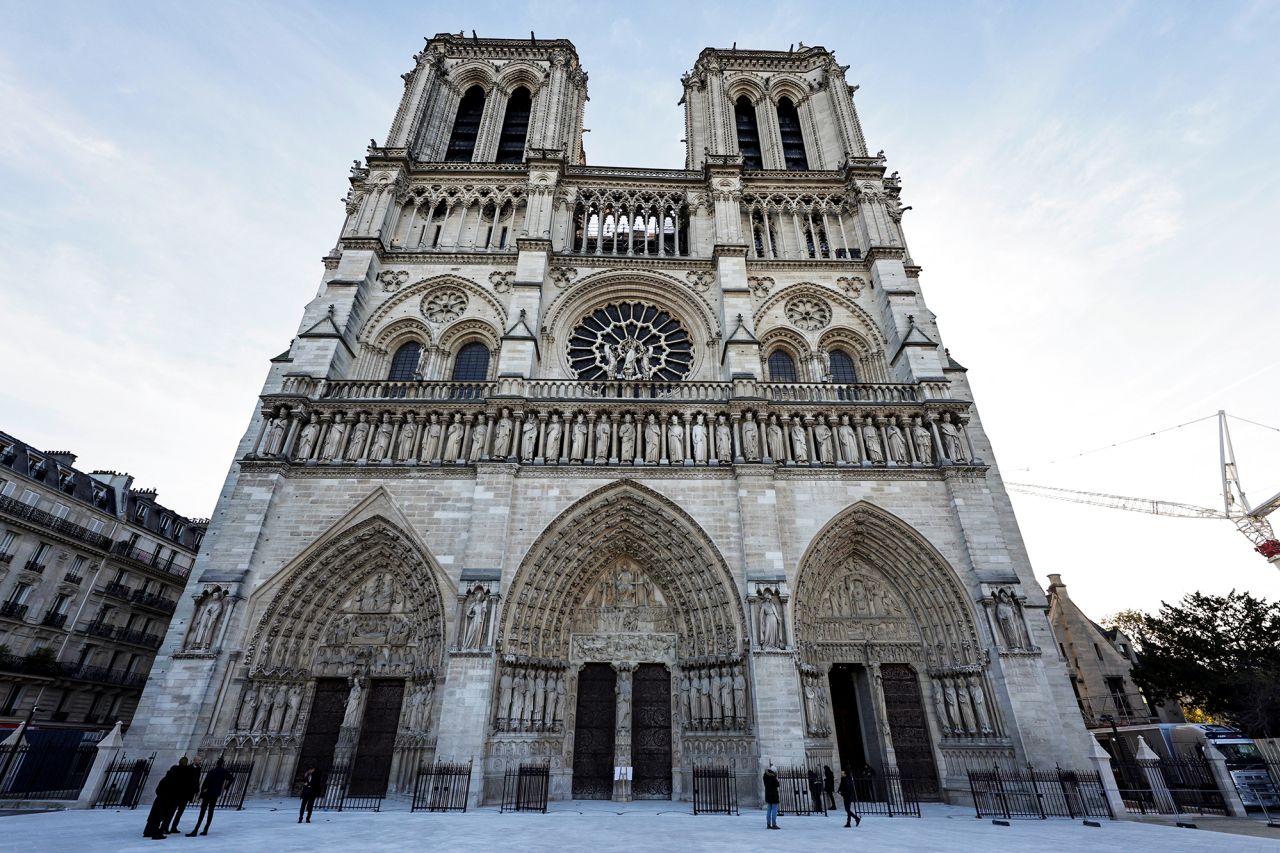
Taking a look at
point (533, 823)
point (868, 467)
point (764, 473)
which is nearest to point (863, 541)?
point (868, 467)

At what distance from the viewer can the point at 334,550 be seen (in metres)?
12.9

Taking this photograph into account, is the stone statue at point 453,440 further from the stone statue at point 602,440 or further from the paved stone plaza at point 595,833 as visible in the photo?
the paved stone plaza at point 595,833

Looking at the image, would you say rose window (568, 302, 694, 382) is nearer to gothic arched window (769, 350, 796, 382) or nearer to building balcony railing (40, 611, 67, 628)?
gothic arched window (769, 350, 796, 382)

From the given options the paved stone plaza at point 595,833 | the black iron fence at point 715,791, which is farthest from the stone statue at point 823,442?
the paved stone plaza at point 595,833

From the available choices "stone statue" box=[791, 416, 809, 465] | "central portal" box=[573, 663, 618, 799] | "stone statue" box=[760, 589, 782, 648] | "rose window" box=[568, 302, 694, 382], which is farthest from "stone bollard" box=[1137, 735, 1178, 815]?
"rose window" box=[568, 302, 694, 382]

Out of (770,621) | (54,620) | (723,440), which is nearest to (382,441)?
(723,440)

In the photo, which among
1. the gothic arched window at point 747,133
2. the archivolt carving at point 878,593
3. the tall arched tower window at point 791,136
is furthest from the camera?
the gothic arched window at point 747,133

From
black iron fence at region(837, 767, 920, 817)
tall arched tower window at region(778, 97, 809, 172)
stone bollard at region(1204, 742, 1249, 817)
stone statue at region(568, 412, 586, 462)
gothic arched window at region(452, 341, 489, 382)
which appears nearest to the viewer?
stone bollard at region(1204, 742, 1249, 817)

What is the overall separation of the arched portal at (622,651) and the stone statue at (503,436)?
2.10 m

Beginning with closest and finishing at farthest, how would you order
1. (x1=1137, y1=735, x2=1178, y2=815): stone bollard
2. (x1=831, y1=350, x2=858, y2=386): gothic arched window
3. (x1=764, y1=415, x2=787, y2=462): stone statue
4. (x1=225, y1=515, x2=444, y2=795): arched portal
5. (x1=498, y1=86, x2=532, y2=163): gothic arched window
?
1. (x1=1137, y1=735, x2=1178, y2=815): stone bollard
2. (x1=225, y1=515, x2=444, y2=795): arched portal
3. (x1=764, y1=415, x2=787, y2=462): stone statue
4. (x1=831, y1=350, x2=858, y2=386): gothic arched window
5. (x1=498, y1=86, x2=532, y2=163): gothic arched window

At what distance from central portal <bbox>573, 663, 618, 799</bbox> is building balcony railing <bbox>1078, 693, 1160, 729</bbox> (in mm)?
21776

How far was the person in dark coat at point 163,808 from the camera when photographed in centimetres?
689

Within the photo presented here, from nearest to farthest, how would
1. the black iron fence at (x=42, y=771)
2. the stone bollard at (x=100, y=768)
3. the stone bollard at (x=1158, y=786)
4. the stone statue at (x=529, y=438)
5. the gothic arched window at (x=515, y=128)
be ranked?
1. the stone bollard at (x=100, y=768)
2. the stone bollard at (x=1158, y=786)
3. the black iron fence at (x=42, y=771)
4. the stone statue at (x=529, y=438)
5. the gothic arched window at (x=515, y=128)

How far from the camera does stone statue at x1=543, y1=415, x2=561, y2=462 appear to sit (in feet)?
45.0
